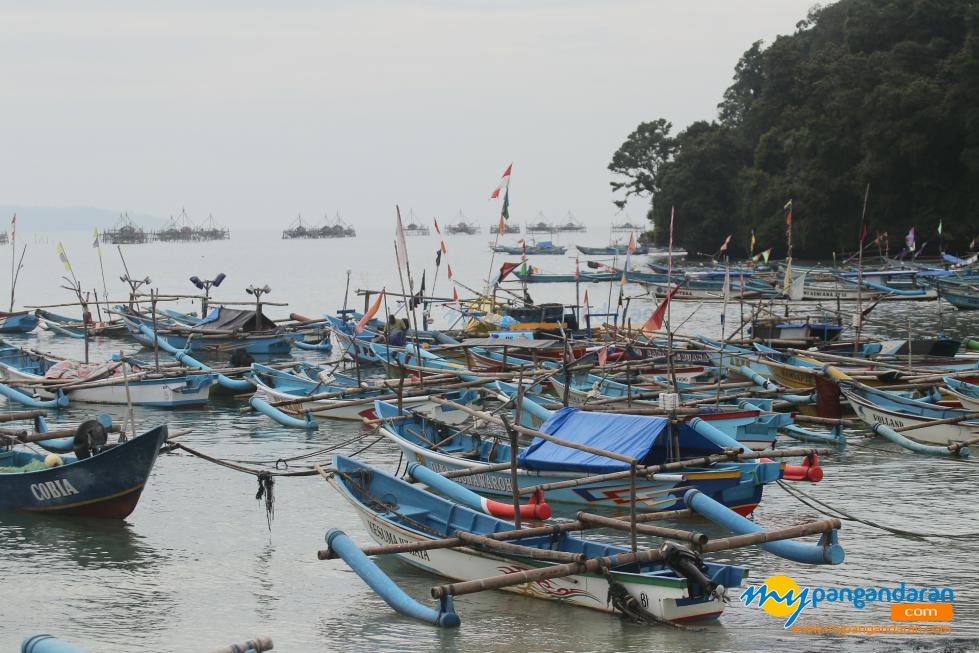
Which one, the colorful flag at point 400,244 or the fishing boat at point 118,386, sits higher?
the colorful flag at point 400,244

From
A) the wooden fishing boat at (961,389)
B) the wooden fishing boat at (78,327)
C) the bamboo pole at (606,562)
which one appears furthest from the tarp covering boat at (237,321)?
the bamboo pole at (606,562)

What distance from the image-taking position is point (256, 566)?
14758 millimetres

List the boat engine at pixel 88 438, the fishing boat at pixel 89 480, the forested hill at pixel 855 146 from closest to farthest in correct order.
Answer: the fishing boat at pixel 89 480
the boat engine at pixel 88 438
the forested hill at pixel 855 146

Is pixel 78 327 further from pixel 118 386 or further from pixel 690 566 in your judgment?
pixel 690 566

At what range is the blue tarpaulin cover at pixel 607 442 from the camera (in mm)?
15219

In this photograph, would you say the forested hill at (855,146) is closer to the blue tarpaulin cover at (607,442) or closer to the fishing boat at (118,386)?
the fishing boat at (118,386)

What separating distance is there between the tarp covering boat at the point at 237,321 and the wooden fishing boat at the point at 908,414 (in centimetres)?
2152

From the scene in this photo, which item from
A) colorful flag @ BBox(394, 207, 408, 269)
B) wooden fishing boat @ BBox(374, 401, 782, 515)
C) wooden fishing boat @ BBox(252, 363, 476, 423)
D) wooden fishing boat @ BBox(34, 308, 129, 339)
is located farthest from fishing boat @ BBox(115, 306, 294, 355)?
wooden fishing boat @ BBox(374, 401, 782, 515)

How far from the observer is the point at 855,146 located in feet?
216

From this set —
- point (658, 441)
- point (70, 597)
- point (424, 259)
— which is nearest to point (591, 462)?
point (658, 441)

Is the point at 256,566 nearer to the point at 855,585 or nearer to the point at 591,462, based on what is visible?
the point at 591,462

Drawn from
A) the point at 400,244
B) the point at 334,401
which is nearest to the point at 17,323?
the point at 334,401

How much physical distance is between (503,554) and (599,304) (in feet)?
161

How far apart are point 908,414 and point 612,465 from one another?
8.05 meters
